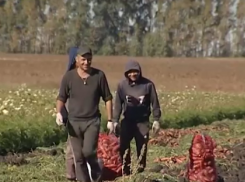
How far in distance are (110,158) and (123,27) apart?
77.2 meters

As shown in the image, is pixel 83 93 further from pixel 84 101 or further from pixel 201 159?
pixel 201 159

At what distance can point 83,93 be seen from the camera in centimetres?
915

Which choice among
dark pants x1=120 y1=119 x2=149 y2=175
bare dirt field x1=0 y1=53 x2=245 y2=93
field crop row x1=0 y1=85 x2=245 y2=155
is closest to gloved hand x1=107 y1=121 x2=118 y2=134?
dark pants x1=120 y1=119 x2=149 y2=175

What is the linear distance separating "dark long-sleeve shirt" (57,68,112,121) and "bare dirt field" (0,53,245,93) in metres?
31.9

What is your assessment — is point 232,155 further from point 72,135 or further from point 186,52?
point 186,52

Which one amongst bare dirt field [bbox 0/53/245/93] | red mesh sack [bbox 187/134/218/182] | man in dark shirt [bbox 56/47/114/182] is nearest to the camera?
man in dark shirt [bbox 56/47/114/182]

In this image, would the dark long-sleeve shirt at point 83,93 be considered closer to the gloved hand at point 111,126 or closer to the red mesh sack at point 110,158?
the gloved hand at point 111,126

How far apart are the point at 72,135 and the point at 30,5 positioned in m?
76.6

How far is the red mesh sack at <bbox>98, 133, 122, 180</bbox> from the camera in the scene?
978 centimetres

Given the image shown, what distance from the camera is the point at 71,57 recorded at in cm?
938

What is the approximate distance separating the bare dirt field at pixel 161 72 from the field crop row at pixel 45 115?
16.3 m

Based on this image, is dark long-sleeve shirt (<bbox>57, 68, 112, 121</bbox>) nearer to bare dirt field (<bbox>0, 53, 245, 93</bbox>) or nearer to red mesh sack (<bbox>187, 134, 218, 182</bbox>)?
red mesh sack (<bbox>187, 134, 218, 182</bbox>)

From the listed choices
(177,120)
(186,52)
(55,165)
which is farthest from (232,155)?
(186,52)

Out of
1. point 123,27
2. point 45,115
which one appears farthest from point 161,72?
point 123,27
